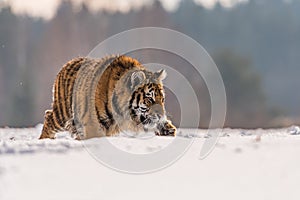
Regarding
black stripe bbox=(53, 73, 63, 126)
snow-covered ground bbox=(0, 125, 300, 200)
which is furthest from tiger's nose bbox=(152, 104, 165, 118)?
black stripe bbox=(53, 73, 63, 126)

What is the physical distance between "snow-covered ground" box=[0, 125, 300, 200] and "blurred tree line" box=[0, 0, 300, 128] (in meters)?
16.3

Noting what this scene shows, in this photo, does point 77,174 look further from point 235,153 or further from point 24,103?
point 24,103

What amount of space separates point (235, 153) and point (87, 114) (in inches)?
86.6

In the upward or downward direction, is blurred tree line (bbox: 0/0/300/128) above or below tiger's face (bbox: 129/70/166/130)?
above

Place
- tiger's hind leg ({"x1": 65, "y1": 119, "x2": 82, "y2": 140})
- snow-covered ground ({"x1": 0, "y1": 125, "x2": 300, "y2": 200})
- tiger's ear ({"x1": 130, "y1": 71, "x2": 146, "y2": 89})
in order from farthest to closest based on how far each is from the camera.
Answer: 1. tiger's hind leg ({"x1": 65, "y1": 119, "x2": 82, "y2": 140})
2. tiger's ear ({"x1": 130, "y1": 71, "x2": 146, "y2": 89})
3. snow-covered ground ({"x1": 0, "y1": 125, "x2": 300, "y2": 200})

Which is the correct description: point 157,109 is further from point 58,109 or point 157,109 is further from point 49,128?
point 49,128

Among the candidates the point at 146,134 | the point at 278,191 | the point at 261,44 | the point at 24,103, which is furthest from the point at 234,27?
the point at 278,191

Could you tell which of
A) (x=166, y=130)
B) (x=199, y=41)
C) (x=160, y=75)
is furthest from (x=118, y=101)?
(x=199, y=41)

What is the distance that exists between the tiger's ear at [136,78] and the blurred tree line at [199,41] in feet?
48.0

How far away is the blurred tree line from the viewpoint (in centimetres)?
2777

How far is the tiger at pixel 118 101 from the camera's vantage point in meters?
7.32

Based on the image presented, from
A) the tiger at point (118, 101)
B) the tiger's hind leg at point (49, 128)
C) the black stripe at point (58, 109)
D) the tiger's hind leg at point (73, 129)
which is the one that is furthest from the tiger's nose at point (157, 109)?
the tiger's hind leg at point (49, 128)

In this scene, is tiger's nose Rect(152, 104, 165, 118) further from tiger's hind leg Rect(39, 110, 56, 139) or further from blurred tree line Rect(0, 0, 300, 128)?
blurred tree line Rect(0, 0, 300, 128)

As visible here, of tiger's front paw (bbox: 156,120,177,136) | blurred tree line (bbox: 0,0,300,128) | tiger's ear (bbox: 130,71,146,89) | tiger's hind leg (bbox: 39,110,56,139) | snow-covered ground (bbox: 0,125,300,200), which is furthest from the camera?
blurred tree line (bbox: 0,0,300,128)
